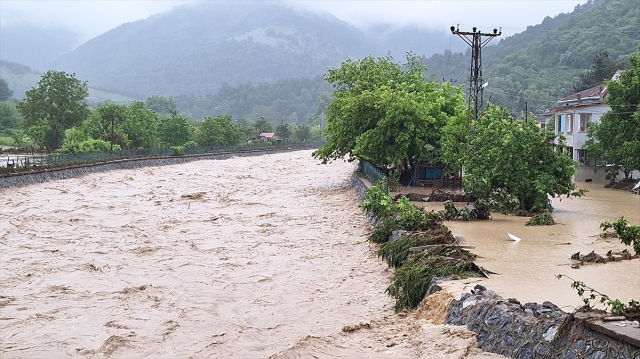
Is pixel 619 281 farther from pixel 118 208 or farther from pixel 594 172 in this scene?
pixel 594 172

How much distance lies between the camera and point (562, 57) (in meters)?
111

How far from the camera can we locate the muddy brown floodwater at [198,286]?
430 inches

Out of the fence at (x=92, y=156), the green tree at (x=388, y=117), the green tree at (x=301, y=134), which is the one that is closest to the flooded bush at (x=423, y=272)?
the green tree at (x=388, y=117)

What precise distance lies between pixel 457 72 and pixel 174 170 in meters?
128

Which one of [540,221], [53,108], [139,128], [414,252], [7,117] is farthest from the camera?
[7,117]

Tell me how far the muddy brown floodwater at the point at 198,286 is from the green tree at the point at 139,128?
37.2 m

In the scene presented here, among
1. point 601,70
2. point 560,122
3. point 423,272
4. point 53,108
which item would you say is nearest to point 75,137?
point 53,108

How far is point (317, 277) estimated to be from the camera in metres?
16.1

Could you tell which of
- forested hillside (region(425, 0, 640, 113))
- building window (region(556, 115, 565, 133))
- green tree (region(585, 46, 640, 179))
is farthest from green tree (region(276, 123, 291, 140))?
green tree (region(585, 46, 640, 179))

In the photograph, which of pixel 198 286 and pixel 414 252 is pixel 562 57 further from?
pixel 198 286

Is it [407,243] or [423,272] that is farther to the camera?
[407,243]

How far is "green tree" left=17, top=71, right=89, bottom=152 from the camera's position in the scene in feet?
225

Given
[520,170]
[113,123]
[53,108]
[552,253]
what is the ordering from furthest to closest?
1. [53,108]
2. [113,123]
3. [520,170]
4. [552,253]

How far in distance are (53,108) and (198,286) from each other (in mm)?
61121
